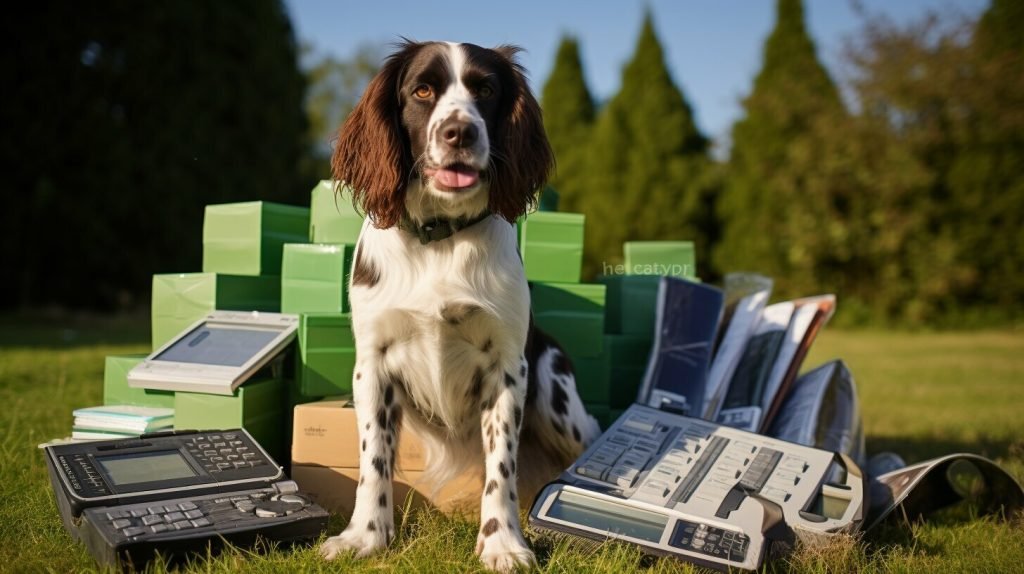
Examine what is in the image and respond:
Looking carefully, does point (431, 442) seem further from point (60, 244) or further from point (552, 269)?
point (60, 244)

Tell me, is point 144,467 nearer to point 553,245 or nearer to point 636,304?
point 553,245

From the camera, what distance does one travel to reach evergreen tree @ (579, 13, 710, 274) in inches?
605

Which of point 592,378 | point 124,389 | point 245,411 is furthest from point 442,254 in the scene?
point 124,389

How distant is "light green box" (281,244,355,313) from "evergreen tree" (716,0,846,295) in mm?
11932

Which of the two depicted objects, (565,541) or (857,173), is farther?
(857,173)

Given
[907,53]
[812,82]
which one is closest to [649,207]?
[812,82]

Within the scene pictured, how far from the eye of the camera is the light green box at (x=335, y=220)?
3199mm

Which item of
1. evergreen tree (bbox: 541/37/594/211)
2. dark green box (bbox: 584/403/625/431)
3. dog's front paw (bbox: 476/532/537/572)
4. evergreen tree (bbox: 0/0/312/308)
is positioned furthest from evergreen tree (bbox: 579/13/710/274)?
dog's front paw (bbox: 476/532/537/572)

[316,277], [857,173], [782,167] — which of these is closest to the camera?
[316,277]

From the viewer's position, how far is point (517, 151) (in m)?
2.42

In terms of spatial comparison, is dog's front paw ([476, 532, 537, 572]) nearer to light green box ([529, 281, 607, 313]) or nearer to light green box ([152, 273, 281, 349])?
light green box ([529, 281, 607, 313])

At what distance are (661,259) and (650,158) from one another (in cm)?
1231

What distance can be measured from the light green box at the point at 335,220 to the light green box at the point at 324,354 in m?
0.48

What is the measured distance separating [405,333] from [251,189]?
10.0 meters
